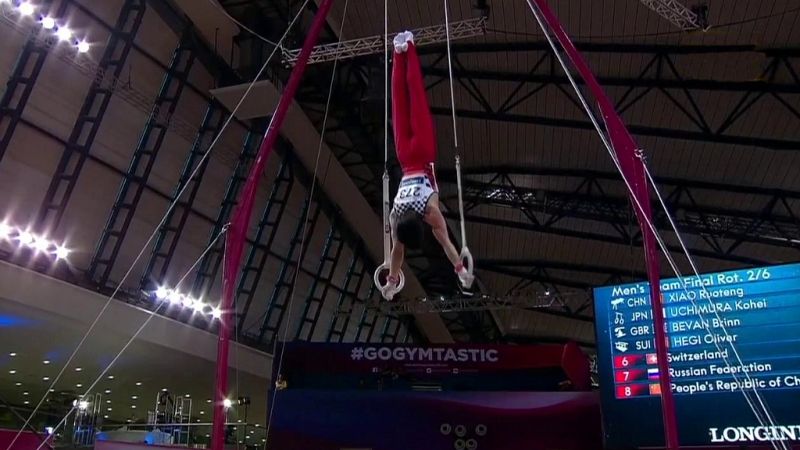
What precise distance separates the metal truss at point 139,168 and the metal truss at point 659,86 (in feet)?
15.3

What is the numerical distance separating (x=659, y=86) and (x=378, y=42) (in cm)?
494

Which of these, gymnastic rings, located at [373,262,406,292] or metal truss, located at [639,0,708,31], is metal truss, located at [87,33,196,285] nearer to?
metal truss, located at [639,0,708,31]

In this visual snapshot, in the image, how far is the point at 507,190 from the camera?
17203 mm

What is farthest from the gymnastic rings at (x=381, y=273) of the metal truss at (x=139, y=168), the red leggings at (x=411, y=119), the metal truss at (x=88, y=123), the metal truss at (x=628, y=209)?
the metal truss at (x=628, y=209)

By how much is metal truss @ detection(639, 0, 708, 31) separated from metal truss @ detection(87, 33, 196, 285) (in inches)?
325

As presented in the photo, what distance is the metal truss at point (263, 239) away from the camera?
16953 mm

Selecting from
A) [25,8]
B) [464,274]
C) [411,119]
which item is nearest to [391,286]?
[464,274]

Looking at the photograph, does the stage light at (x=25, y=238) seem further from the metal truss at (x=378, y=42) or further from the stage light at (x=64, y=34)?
the metal truss at (x=378, y=42)

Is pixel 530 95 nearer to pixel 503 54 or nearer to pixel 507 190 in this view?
pixel 503 54

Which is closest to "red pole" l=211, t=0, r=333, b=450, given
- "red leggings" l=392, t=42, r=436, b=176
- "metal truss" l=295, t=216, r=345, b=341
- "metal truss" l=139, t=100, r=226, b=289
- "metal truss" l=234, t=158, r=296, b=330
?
"red leggings" l=392, t=42, r=436, b=176

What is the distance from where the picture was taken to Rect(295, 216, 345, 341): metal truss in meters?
19.7

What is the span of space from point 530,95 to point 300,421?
7.25 metres

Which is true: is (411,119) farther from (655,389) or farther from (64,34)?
(64,34)

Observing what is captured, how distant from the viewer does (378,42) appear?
1315 centimetres
